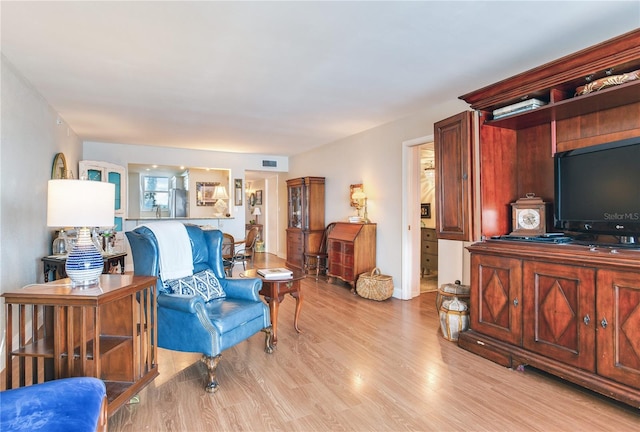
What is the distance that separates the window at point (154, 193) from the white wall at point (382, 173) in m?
4.63

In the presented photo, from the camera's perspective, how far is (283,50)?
2701 millimetres

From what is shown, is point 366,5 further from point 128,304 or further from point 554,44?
point 128,304

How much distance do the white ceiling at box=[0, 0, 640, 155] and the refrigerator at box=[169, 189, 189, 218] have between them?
417 cm

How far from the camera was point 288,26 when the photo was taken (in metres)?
2.35

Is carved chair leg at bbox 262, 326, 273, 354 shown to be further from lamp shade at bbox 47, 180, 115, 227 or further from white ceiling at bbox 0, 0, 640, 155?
white ceiling at bbox 0, 0, 640, 155

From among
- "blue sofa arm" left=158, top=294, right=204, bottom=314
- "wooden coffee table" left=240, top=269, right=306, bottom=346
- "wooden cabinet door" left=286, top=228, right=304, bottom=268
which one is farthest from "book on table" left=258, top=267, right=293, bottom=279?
"wooden cabinet door" left=286, top=228, right=304, bottom=268

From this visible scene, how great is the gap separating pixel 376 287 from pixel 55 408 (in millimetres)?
3850

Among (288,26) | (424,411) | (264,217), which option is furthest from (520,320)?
(264,217)

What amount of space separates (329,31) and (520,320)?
2.53 m

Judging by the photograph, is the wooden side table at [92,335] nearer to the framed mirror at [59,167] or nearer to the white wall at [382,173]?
the framed mirror at [59,167]

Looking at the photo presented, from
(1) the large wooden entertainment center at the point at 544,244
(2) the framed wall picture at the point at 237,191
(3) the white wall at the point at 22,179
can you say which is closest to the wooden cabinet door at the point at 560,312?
(1) the large wooden entertainment center at the point at 544,244

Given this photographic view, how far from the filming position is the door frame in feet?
15.3

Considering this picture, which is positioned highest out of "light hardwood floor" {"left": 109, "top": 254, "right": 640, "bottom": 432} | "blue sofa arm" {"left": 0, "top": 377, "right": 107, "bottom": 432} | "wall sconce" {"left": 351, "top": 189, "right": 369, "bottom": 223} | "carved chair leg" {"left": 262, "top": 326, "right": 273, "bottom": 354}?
"wall sconce" {"left": 351, "top": 189, "right": 369, "bottom": 223}

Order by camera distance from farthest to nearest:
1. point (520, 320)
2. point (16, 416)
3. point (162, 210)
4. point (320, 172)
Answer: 1. point (162, 210)
2. point (320, 172)
3. point (520, 320)
4. point (16, 416)
